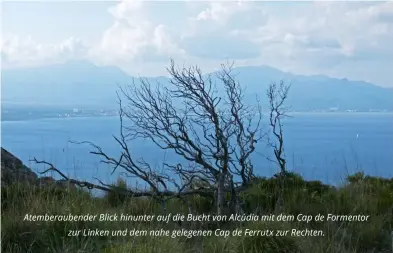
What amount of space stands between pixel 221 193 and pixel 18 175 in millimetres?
2640

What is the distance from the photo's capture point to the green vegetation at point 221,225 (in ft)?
15.0

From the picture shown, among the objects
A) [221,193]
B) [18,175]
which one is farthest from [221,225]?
[18,175]

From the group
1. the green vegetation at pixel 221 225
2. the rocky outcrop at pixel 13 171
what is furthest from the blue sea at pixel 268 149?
the green vegetation at pixel 221 225

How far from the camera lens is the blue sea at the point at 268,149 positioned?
733 cm

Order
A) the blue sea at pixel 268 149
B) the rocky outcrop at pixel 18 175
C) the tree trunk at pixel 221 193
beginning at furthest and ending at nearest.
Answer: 1. the blue sea at pixel 268 149
2. the rocky outcrop at pixel 18 175
3. the tree trunk at pixel 221 193

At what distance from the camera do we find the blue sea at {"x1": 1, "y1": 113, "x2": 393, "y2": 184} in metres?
7.33

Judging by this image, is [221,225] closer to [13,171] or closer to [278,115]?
[278,115]

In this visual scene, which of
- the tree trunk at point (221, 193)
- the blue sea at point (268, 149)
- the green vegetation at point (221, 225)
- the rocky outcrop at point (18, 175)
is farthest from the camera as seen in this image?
the blue sea at point (268, 149)

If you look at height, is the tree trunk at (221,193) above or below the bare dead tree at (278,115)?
below

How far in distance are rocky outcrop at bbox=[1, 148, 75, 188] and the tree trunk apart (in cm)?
186

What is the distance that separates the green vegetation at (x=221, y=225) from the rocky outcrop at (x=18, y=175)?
0.23m

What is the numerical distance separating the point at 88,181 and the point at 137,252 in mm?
2605

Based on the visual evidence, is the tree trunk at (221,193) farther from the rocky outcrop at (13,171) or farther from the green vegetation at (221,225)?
the rocky outcrop at (13,171)

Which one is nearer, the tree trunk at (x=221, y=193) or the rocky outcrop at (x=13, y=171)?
the tree trunk at (x=221, y=193)
